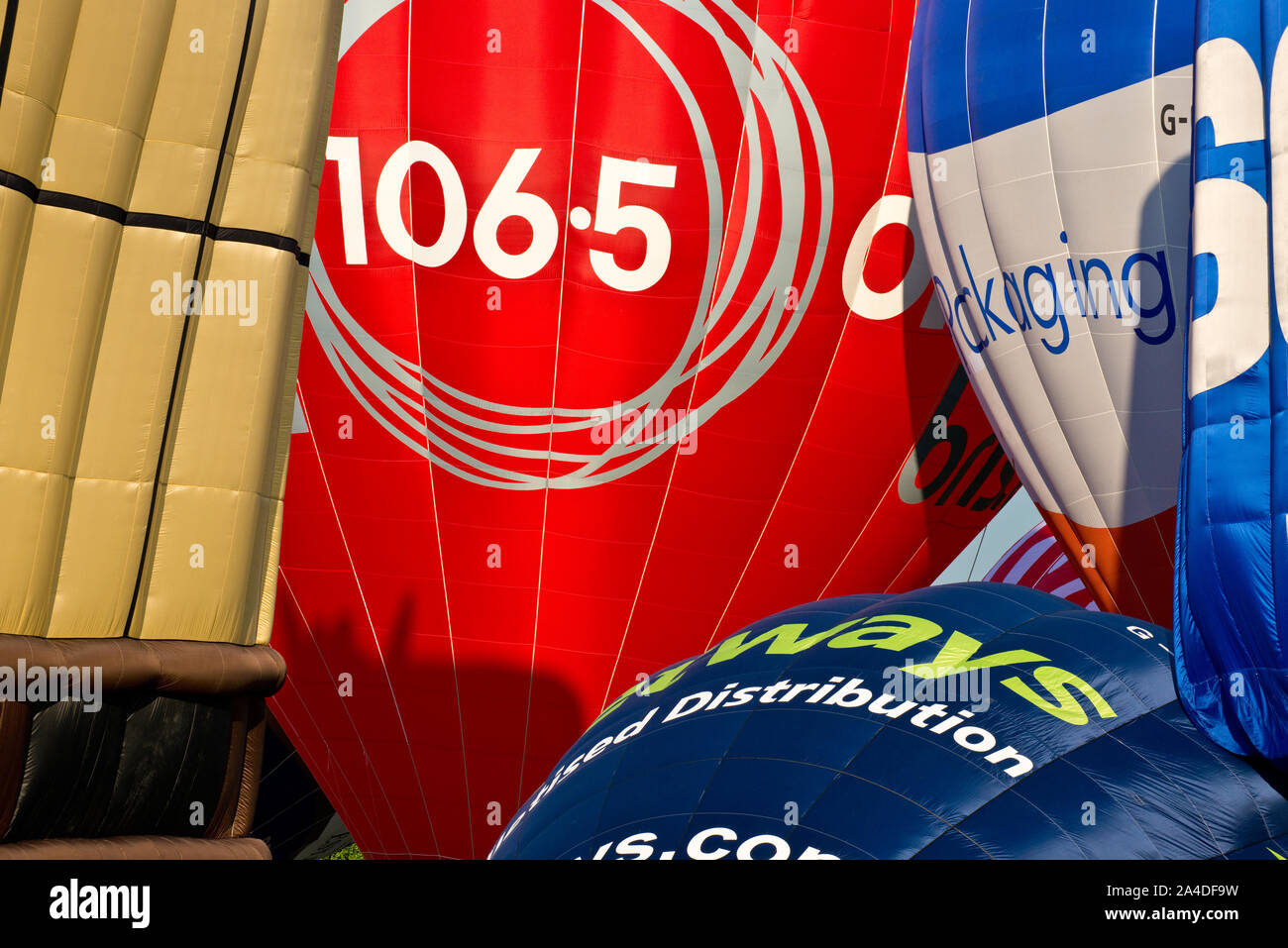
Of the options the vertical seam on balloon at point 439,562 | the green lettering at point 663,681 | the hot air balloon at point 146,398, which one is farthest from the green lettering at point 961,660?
the vertical seam on balloon at point 439,562

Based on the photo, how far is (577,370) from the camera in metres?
8.20

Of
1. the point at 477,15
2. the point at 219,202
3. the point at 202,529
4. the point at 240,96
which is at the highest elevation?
the point at 477,15

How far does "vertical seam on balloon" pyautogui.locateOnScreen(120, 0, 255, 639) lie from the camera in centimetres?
486

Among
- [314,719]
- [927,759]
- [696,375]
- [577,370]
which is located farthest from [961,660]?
[314,719]

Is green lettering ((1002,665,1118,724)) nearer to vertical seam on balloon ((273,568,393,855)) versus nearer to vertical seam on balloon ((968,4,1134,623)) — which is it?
vertical seam on balloon ((968,4,1134,623))

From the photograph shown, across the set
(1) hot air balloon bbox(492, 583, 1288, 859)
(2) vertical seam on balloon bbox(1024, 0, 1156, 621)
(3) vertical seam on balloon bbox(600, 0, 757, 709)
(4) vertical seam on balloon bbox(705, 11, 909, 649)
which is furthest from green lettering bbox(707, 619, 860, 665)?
(4) vertical seam on balloon bbox(705, 11, 909, 649)

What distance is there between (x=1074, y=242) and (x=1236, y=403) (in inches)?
104

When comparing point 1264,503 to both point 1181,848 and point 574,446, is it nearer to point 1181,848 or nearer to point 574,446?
point 1181,848

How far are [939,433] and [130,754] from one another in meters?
5.38

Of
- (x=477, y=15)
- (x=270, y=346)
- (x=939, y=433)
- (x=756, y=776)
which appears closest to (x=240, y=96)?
(x=270, y=346)

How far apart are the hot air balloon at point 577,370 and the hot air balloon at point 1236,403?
10.8ft

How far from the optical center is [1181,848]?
13.8ft

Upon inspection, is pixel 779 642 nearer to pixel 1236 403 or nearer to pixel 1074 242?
pixel 1236 403

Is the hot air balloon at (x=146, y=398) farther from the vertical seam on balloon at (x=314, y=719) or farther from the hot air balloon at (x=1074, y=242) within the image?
the hot air balloon at (x=1074, y=242)
